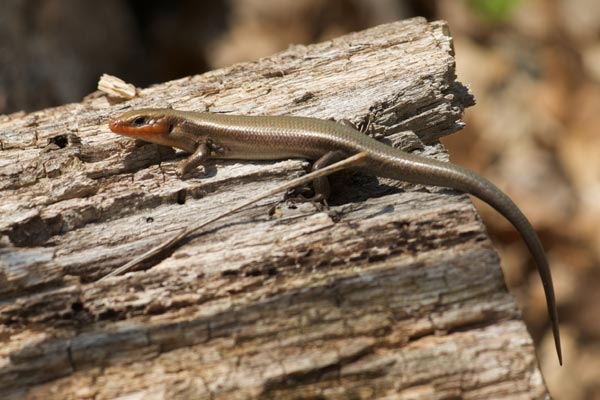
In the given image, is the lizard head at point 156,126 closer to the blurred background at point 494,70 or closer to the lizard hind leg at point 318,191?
the lizard hind leg at point 318,191

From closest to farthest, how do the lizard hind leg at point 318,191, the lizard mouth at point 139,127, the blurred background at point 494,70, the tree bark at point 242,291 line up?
the tree bark at point 242,291 < the lizard hind leg at point 318,191 < the lizard mouth at point 139,127 < the blurred background at point 494,70

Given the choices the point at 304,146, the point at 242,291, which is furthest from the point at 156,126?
the point at 242,291

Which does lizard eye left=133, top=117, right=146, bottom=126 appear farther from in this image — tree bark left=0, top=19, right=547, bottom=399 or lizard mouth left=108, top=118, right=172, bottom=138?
tree bark left=0, top=19, right=547, bottom=399

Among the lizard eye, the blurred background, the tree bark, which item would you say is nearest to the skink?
the lizard eye

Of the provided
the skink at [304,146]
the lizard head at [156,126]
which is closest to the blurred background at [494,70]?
the lizard head at [156,126]

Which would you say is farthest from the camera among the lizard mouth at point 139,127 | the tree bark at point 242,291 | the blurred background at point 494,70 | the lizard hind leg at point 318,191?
the blurred background at point 494,70

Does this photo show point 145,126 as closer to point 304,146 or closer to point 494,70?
point 304,146
